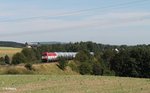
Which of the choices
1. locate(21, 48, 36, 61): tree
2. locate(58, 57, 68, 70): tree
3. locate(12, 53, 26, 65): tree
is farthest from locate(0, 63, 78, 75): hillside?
locate(21, 48, 36, 61): tree

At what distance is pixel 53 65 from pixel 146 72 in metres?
23.1

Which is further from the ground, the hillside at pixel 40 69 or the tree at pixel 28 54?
the tree at pixel 28 54

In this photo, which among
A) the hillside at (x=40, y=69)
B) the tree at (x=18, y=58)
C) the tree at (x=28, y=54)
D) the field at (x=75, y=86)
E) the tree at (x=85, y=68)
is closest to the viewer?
the field at (x=75, y=86)

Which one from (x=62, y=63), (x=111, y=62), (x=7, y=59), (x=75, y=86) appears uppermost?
(x=75, y=86)

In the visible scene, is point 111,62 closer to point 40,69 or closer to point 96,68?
point 96,68

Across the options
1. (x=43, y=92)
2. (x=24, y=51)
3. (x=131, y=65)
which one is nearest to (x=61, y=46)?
(x=24, y=51)

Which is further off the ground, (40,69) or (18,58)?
(18,58)

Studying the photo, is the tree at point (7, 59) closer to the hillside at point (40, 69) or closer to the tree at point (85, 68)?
the hillside at point (40, 69)

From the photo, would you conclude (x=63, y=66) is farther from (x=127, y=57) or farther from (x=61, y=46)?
(x=61, y=46)

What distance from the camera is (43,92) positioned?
24.0 metres

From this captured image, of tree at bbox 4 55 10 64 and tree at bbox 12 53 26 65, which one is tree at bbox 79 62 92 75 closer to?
tree at bbox 12 53 26 65

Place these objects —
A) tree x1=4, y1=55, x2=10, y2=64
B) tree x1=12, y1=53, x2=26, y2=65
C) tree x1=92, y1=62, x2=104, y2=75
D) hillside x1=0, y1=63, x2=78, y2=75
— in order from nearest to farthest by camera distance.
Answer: hillside x1=0, y1=63, x2=78, y2=75
tree x1=92, y1=62, x2=104, y2=75
tree x1=12, y1=53, x2=26, y2=65
tree x1=4, y1=55, x2=10, y2=64

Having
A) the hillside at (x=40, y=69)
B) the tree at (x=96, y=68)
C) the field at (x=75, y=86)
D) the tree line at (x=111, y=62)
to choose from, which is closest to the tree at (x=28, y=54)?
the tree line at (x=111, y=62)

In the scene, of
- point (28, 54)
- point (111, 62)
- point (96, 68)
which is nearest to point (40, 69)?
point (96, 68)
